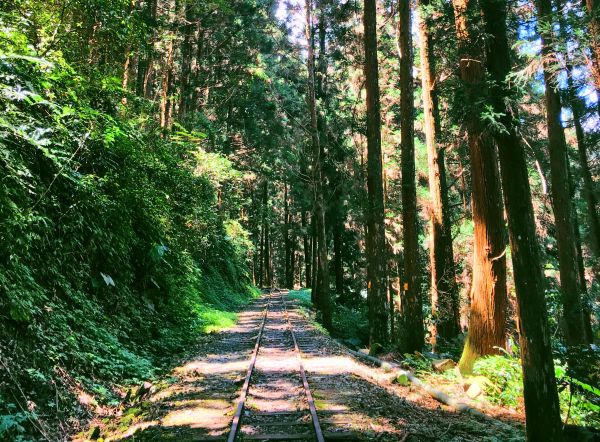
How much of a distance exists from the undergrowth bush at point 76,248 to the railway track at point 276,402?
6.60 feet

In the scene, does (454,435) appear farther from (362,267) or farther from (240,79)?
(362,267)

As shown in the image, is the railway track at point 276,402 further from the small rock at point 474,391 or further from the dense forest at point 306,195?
the small rock at point 474,391

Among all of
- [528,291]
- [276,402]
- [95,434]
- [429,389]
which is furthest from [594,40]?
[95,434]

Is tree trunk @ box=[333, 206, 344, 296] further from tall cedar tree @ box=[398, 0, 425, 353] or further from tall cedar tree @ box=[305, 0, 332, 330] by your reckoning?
tall cedar tree @ box=[398, 0, 425, 353]

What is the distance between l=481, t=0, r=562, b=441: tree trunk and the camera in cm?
487

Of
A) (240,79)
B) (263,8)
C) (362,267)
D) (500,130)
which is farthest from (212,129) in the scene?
(500,130)

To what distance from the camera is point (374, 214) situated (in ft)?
43.0

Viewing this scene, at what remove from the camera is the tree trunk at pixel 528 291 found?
16.0 ft

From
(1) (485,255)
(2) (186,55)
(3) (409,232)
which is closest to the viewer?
(1) (485,255)

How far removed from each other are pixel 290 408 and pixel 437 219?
828cm

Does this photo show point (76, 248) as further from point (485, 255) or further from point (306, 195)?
point (306, 195)

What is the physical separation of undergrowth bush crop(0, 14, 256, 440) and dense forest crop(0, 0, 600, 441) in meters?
0.04

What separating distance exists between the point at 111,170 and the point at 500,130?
25.9 ft

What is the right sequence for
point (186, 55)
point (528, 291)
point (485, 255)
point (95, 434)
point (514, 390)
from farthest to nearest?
point (186, 55)
point (485, 255)
point (514, 390)
point (95, 434)
point (528, 291)
